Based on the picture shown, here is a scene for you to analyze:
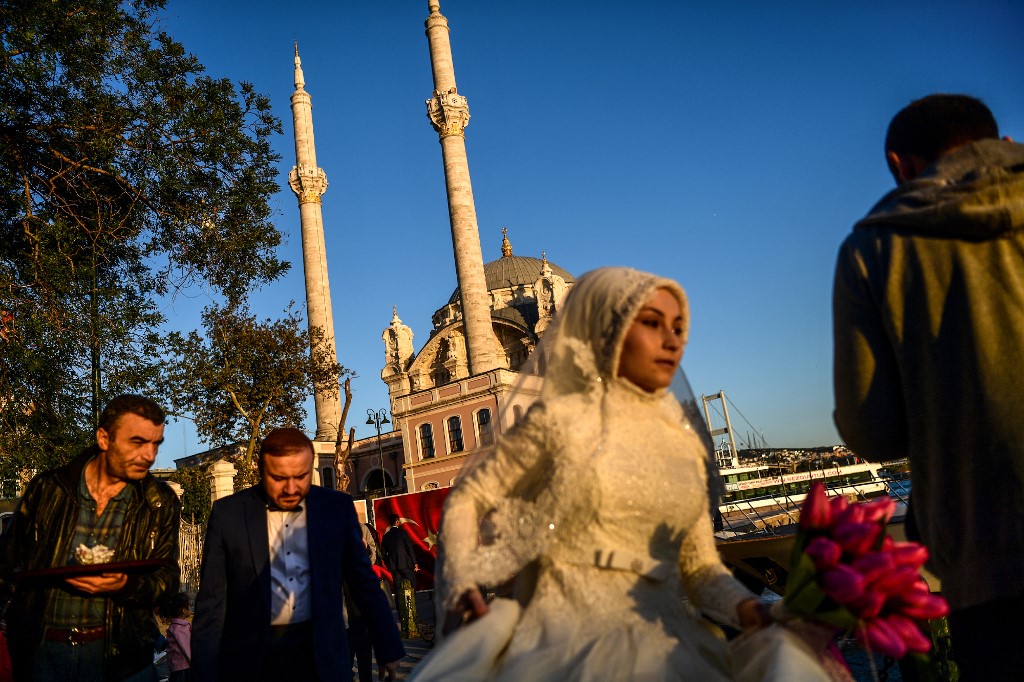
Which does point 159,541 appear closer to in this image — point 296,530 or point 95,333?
point 296,530

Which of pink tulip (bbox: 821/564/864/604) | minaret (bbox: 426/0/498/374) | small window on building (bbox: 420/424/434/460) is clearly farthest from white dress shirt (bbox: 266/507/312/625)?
small window on building (bbox: 420/424/434/460)

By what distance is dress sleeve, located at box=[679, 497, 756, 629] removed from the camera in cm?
223

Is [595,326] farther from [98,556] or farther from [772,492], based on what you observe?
[772,492]

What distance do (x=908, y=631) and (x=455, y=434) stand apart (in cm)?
3866

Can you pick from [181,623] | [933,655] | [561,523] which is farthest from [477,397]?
[561,523]

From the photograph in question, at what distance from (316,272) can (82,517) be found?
38.4 metres

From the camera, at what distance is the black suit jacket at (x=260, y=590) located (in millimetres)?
3643

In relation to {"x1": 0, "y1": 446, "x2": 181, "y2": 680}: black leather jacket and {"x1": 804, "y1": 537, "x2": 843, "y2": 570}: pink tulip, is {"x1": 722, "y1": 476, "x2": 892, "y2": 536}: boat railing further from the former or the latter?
{"x1": 0, "y1": 446, "x2": 181, "y2": 680}: black leather jacket

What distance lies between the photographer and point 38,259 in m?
10.0

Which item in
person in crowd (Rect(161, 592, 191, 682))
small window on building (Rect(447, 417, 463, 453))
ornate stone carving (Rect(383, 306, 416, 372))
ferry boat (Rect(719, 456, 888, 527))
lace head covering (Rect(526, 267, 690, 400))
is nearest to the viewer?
lace head covering (Rect(526, 267, 690, 400))

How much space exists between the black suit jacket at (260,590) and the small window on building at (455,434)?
3568cm

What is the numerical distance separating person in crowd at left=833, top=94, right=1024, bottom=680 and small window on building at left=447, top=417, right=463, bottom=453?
37770 millimetres

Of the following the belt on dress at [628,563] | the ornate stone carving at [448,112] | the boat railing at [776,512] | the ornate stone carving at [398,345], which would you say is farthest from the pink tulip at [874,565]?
the ornate stone carving at [398,345]

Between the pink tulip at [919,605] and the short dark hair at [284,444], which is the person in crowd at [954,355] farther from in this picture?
the short dark hair at [284,444]
